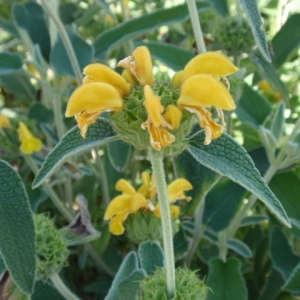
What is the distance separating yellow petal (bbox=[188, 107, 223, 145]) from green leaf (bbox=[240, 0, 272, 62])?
10 cm

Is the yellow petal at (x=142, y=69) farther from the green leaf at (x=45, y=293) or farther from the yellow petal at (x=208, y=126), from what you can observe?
the green leaf at (x=45, y=293)

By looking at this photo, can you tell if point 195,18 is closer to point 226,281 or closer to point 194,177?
point 194,177

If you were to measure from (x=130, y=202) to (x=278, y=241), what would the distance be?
22 cm

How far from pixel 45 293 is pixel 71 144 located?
0.27 m

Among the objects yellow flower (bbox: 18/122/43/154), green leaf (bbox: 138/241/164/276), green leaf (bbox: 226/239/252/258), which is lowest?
green leaf (bbox: 226/239/252/258)

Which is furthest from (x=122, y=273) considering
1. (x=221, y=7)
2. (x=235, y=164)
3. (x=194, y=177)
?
(x=221, y=7)

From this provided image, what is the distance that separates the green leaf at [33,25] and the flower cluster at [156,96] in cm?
59

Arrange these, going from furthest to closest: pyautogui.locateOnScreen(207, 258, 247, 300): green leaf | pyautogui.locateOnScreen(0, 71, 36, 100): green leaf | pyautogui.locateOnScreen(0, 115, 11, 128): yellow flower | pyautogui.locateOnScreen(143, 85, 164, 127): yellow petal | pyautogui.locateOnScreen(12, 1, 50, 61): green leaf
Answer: pyautogui.locateOnScreen(0, 71, 36, 100): green leaf < pyautogui.locateOnScreen(12, 1, 50, 61): green leaf < pyautogui.locateOnScreen(0, 115, 11, 128): yellow flower < pyautogui.locateOnScreen(207, 258, 247, 300): green leaf < pyautogui.locateOnScreen(143, 85, 164, 127): yellow petal

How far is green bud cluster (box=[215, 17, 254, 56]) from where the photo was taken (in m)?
0.88

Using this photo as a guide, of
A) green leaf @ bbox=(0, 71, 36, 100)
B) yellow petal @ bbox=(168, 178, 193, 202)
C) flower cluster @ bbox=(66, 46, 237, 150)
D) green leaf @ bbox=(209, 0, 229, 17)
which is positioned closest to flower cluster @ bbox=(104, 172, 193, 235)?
yellow petal @ bbox=(168, 178, 193, 202)

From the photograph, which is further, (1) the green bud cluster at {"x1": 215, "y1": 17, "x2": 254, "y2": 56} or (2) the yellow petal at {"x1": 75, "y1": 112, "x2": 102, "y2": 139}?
(1) the green bud cluster at {"x1": 215, "y1": 17, "x2": 254, "y2": 56}

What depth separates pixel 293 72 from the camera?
4.02ft

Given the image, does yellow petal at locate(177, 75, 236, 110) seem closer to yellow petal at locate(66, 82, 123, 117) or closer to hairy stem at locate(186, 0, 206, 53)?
yellow petal at locate(66, 82, 123, 117)

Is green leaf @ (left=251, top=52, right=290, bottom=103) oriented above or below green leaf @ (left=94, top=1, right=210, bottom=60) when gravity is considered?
below
